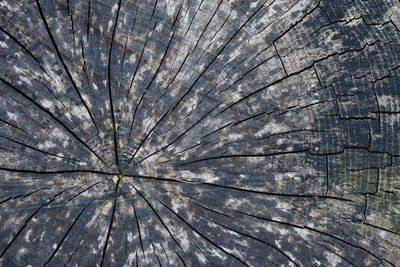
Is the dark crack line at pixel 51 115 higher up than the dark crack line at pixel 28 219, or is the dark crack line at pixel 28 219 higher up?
the dark crack line at pixel 51 115

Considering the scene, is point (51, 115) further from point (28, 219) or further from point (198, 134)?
point (198, 134)

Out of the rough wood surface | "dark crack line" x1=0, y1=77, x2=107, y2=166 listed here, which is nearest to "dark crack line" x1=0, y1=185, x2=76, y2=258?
the rough wood surface

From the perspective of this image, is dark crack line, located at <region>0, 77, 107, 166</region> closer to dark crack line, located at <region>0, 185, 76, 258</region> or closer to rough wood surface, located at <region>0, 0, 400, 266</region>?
rough wood surface, located at <region>0, 0, 400, 266</region>

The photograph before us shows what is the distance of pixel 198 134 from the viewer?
2398 mm

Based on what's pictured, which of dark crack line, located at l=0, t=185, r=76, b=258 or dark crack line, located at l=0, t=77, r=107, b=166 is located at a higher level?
dark crack line, located at l=0, t=77, r=107, b=166

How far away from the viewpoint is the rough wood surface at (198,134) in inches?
91.7

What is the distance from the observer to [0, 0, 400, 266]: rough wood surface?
2328 millimetres

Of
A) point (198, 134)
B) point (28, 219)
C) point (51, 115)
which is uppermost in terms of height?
point (51, 115)

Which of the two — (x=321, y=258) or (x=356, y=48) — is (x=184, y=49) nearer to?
(x=356, y=48)

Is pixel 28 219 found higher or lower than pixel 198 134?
lower

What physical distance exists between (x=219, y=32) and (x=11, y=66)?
1146mm

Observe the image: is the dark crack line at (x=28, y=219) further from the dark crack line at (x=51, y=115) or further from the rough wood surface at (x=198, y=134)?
the dark crack line at (x=51, y=115)

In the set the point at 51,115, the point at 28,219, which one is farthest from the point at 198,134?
the point at 28,219

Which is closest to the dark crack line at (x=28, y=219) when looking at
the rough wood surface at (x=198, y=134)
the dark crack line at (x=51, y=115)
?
the rough wood surface at (x=198, y=134)
